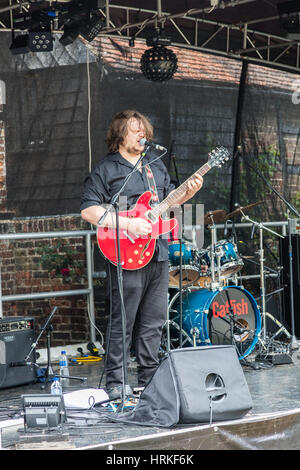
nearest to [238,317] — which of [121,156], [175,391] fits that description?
[121,156]

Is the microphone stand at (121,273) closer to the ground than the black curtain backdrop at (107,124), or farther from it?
closer to the ground

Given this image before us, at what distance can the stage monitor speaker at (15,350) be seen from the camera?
5.42 m

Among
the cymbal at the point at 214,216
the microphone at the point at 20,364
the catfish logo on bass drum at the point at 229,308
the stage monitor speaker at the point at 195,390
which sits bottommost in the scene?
the microphone at the point at 20,364

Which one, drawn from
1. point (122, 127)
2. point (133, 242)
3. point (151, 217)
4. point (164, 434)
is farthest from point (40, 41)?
point (164, 434)

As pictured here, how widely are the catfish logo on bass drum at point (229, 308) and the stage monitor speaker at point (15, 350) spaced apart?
1.53 meters

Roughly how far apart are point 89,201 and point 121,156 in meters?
Answer: 0.35

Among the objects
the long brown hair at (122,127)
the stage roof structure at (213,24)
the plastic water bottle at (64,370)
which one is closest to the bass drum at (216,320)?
the plastic water bottle at (64,370)

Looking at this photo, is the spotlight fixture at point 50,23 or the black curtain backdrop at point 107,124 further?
the black curtain backdrop at point 107,124

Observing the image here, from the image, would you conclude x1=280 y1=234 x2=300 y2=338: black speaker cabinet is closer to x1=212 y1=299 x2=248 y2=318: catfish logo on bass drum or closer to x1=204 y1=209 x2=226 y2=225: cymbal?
x1=212 y1=299 x2=248 y2=318: catfish logo on bass drum

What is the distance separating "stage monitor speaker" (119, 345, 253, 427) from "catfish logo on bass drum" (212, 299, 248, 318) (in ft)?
7.51

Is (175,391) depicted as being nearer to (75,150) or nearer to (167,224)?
(167,224)

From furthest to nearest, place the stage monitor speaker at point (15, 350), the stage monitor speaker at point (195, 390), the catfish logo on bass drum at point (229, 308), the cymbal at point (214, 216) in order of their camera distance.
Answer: the cymbal at point (214, 216) → the catfish logo on bass drum at point (229, 308) → the stage monitor speaker at point (15, 350) → the stage monitor speaker at point (195, 390)

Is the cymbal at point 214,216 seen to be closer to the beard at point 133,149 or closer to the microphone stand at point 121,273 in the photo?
the beard at point 133,149

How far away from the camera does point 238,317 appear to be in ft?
20.8
